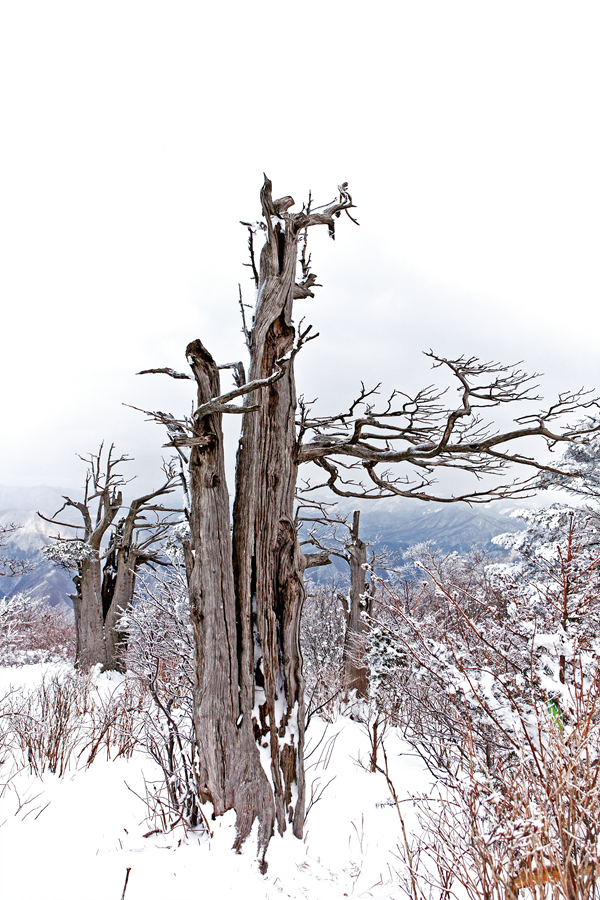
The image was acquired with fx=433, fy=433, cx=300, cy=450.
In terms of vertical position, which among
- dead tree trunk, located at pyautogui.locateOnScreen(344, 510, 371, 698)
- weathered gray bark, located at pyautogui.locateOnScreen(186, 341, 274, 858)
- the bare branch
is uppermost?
the bare branch

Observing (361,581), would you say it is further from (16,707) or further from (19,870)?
(19,870)

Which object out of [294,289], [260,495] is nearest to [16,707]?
[260,495]

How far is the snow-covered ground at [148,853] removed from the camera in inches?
91.3

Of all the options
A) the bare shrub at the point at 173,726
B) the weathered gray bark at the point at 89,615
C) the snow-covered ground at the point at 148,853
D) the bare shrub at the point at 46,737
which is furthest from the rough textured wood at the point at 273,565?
the weathered gray bark at the point at 89,615

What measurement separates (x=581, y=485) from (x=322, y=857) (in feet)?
37.5

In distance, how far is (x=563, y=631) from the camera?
6.49 ft

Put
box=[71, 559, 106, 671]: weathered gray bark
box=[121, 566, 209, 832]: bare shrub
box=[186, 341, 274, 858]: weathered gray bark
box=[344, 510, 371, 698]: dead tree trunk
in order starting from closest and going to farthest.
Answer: box=[186, 341, 274, 858]: weathered gray bark → box=[121, 566, 209, 832]: bare shrub → box=[344, 510, 371, 698]: dead tree trunk → box=[71, 559, 106, 671]: weathered gray bark

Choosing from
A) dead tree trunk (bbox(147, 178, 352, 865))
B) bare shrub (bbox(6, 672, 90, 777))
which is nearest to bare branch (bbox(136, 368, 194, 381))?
dead tree trunk (bbox(147, 178, 352, 865))

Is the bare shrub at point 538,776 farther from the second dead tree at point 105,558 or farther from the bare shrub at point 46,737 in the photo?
the second dead tree at point 105,558

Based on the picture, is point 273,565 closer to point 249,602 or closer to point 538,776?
Answer: point 249,602

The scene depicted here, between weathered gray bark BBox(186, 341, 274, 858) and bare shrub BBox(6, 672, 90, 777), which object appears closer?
weathered gray bark BBox(186, 341, 274, 858)

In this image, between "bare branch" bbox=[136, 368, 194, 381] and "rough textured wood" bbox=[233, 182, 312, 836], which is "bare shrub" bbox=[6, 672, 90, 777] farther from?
"bare branch" bbox=[136, 368, 194, 381]

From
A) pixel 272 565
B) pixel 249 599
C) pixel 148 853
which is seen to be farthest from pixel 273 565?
pixel 148 853

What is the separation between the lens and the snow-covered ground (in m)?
2.32
